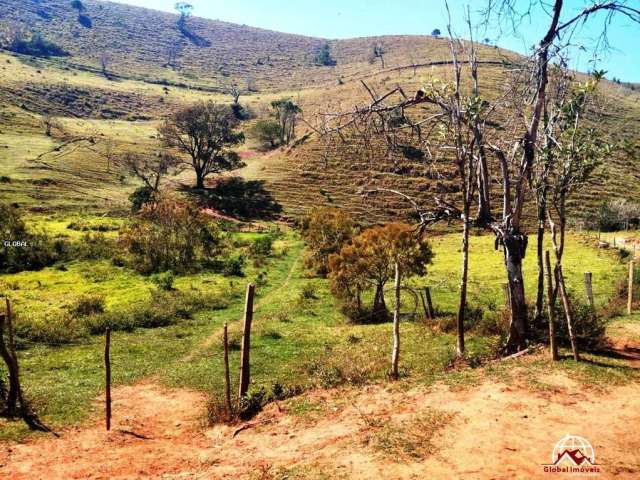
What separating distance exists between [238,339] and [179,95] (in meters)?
117

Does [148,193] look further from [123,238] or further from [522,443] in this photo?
[522,443]

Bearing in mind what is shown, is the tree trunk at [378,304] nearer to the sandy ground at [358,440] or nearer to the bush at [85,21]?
the sandy ground at [358,440]

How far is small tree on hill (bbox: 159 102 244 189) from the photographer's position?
217 feet

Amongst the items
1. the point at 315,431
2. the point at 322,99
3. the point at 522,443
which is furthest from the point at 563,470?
the point at 322,99

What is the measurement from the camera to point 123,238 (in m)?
35.8

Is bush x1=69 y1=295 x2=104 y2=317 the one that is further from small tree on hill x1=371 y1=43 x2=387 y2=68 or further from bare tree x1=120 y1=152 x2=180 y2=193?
small tree on hill x1=371 y1=43 x2=387 y2=68

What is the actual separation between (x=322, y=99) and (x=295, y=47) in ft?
290

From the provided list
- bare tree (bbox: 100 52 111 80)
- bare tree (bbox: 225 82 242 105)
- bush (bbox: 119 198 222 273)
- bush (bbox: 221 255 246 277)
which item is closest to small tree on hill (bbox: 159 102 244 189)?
bush (bbox: 119 198 222 273)

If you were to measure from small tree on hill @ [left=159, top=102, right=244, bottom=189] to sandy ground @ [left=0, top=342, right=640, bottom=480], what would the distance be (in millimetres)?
57895

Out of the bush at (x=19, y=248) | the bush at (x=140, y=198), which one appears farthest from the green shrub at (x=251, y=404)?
the bush at (x=140, y=198)

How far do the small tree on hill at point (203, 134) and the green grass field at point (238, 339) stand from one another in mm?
35181

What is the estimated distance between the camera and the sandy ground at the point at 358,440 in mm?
7766

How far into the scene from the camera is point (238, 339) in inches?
770

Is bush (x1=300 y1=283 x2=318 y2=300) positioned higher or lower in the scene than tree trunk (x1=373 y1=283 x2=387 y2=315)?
lower
